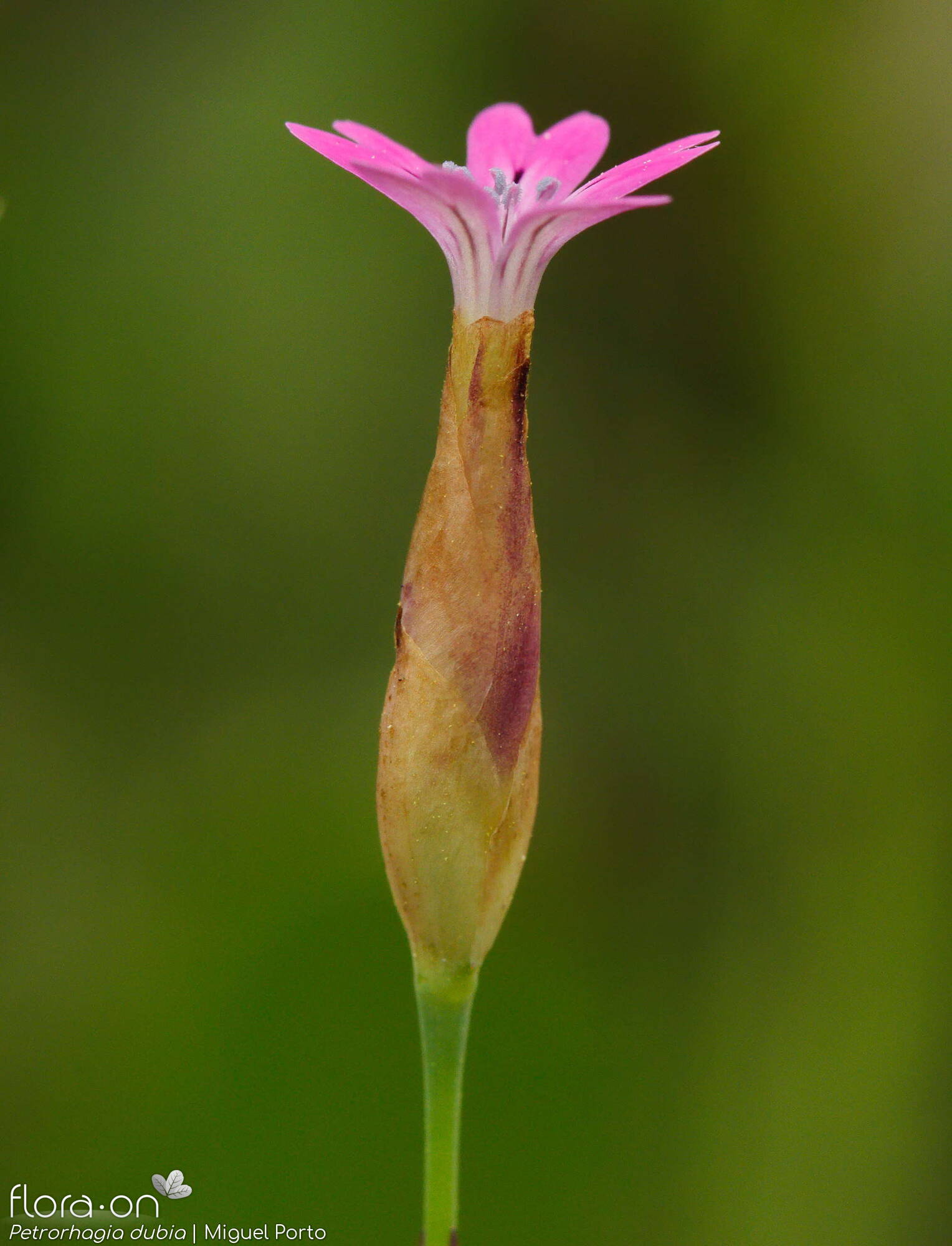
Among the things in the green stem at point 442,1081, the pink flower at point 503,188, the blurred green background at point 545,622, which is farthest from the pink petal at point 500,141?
the blurred green background at point 545,622

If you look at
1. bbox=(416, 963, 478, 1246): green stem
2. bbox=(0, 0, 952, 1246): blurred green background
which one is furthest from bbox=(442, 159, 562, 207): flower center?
bbox=(0, 0, 952, 1246): blurred green background

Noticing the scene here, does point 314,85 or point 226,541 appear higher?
point 314,85

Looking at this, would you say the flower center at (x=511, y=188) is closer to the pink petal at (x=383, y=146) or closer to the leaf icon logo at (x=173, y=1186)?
the pink petal at (x=383, y=146)

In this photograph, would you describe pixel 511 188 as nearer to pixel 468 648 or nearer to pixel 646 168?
pixel 646 168

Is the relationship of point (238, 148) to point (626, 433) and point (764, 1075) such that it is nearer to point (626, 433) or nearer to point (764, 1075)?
point (626, 433)

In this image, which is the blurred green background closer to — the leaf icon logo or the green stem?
the leaf icon logo

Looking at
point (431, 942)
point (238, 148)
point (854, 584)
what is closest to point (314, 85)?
point (238, 148)

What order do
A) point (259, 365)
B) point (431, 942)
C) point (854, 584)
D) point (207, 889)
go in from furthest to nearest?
1. point (259, 365)
2. point (854, 584)
3. point (207, 889)
4. point (431, 942)
